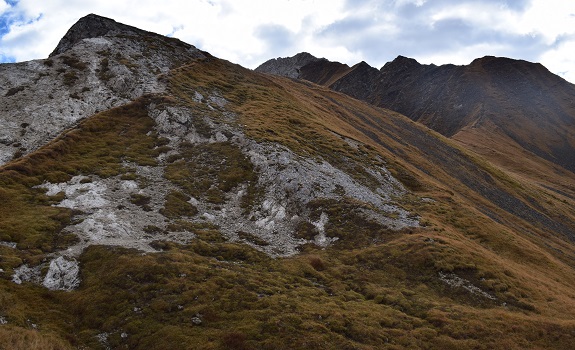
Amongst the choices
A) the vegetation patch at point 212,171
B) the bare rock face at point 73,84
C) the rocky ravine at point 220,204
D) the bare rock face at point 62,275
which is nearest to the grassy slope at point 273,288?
the bare rock face at point 62,275

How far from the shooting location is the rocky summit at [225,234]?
2658 cm

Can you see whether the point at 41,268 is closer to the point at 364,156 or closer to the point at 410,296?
the point at 410,296

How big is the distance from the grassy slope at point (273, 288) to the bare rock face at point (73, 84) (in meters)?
5.28

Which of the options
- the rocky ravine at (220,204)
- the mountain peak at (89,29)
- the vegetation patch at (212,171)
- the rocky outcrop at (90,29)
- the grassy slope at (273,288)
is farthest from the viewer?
the mountain peak at (89,29)

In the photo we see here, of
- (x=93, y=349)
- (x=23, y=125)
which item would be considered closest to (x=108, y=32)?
(x=23, y=125)

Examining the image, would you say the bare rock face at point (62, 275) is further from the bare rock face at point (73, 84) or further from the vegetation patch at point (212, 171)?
the bare rock face at point (73, 84)

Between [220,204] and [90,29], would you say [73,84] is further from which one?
[90,29]

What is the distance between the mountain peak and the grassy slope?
2047 inches

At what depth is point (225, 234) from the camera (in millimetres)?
42344

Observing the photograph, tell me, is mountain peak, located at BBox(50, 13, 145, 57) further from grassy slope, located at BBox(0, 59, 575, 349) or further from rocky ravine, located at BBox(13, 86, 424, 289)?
grassy slope, located at BBox(0, 59, 575, 349)

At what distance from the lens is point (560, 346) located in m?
28.1

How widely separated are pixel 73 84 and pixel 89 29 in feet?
142

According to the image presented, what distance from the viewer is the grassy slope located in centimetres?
2511

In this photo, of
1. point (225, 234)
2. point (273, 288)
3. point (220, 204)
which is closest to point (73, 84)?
point (220, 204)
